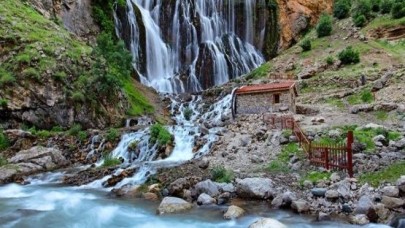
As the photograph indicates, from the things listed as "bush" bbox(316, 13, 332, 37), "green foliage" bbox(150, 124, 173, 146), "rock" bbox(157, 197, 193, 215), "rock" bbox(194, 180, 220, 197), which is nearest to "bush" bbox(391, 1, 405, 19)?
"bush" bbox(316, 13, 332, 37)

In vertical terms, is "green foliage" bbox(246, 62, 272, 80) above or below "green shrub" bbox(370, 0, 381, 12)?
below

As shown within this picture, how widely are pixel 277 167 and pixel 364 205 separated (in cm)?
589

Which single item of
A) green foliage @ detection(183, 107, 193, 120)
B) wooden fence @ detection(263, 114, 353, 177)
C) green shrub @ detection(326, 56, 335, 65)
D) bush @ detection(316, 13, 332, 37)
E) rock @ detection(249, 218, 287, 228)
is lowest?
rock @ detection(249, 218, 287, 228)

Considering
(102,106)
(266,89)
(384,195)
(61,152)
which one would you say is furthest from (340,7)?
(384,195)

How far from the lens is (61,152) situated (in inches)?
1043

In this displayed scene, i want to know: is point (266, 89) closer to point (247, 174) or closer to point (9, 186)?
point (247, 174)

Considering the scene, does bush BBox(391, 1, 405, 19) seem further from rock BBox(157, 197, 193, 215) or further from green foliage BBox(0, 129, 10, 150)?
green foliage BBox(0, 129, 10, 150)

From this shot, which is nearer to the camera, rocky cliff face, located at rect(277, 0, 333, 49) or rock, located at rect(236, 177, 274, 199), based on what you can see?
rock, located at rect(236, 177, 274, 199)

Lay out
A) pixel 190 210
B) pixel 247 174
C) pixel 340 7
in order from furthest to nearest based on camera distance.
A: 1. pixel 340 7
2. pixel 247 174
3. pixel 190 210

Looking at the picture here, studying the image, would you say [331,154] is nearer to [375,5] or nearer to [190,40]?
[190,40]

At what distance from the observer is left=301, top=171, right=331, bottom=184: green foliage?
16.9 m

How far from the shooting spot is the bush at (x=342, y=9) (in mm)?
55781

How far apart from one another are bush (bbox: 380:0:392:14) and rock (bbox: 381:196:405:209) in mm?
43298

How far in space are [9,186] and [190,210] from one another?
33.5ft
